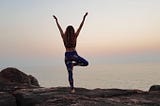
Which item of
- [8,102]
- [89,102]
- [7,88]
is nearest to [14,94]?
[8,102]

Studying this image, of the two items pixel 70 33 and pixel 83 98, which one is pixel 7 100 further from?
pixel 70 33

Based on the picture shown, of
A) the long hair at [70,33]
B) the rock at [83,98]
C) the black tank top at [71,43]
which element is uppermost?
the long hair at [70,33]

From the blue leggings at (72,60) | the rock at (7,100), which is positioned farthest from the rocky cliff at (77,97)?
the blue leggings at (72,60)

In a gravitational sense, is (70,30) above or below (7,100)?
above

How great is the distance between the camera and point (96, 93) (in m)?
24.3

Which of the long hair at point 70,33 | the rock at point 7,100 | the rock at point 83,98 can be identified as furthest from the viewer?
the long hair at point 70,33

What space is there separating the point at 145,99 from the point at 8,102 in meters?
7.96

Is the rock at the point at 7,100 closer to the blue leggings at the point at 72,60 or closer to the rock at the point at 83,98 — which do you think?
the rock at the point at 83,98

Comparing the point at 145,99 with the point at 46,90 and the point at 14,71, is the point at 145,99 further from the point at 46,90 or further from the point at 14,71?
the point at 14,71

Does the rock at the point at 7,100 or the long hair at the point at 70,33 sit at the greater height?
the long hair at the point at 70,33

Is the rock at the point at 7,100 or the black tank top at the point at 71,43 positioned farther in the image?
the black tank top at the point at 71,43

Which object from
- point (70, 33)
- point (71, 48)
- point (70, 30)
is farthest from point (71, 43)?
point (70, 30)

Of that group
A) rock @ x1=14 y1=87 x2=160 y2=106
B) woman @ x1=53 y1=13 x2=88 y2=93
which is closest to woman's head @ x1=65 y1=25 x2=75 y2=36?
woman @ x1=53 y1=13 x2=88 y2=93

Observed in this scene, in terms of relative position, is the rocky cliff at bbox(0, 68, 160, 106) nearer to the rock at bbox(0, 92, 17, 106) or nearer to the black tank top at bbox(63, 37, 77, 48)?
the rock at bbox(0, 92, 17, 106)
